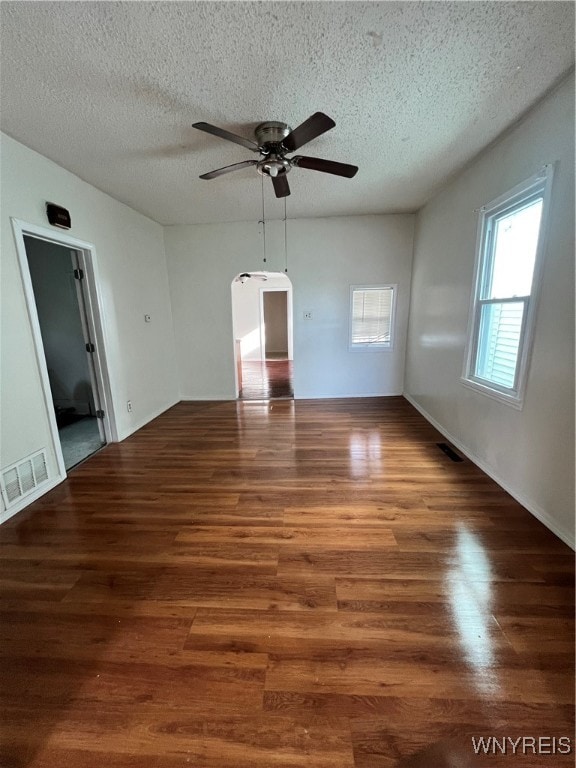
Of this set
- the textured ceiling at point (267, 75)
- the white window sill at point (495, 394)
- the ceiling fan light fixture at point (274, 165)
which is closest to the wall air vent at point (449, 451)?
the white window sill at point (495, 394)

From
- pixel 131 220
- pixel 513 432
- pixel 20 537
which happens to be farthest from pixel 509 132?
pixel 20 537

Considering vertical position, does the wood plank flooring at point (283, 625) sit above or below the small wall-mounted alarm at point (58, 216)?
below

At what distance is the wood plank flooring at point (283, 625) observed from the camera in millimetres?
1006

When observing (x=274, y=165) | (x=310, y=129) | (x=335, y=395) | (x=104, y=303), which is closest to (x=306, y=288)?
(x=335, y=395)

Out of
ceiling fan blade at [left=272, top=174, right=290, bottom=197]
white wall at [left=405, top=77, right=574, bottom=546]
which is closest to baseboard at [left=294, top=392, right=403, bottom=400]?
white wall at [left=405, top=77, right=574, bottom=546]

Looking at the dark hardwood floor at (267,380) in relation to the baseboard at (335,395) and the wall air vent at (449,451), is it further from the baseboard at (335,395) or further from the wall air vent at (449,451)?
the wall air vent at (449,451)

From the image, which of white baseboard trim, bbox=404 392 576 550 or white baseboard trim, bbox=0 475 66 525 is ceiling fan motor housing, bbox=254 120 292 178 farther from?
white baseboard trim, bbox=0 475 66 525

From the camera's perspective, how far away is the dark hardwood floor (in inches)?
211

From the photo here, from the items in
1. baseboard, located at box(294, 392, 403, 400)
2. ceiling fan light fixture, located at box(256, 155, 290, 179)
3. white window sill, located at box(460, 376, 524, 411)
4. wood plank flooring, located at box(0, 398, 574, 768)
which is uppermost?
ceiling fan light fixture, located at box(256, 155, 290, 179)

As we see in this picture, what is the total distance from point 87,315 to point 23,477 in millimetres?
1713

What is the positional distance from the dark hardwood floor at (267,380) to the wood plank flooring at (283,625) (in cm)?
283

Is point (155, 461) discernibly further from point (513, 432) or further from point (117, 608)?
point (513, 432)

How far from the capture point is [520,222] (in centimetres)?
230

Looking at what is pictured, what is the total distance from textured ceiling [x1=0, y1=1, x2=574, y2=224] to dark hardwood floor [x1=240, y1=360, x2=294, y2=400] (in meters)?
3.45
